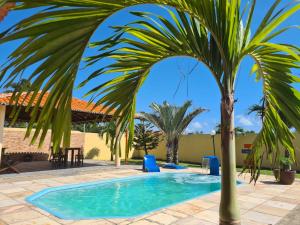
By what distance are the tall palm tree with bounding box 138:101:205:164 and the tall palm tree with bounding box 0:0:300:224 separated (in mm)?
16717

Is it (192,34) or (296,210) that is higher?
(192,34)

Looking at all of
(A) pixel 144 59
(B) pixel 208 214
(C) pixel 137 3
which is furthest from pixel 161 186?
(C) pixel 137 3

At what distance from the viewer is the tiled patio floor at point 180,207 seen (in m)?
6.29

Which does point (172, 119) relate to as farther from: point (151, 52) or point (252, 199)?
point (151, 52)

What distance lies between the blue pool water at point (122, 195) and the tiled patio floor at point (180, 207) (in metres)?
0.50

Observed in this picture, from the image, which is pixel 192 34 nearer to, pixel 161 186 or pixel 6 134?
pixel 161 186

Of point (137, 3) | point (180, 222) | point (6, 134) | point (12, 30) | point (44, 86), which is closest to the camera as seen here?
point (12, 30)

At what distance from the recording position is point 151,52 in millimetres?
3408

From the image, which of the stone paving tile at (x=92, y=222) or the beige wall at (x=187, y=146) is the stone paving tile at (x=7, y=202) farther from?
the beige wall at (x=187, y=146)

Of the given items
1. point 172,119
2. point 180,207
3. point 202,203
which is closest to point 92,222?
point 180,207

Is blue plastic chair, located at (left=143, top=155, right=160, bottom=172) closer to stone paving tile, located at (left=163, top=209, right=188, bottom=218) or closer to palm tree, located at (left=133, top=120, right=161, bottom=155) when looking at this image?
palm tree, located at (left=133, top=120, right=161, bottom=155)

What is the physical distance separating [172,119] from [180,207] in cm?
1310

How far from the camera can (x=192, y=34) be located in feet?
9.87

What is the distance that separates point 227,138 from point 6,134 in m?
19.6
